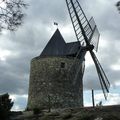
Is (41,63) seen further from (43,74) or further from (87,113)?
(87,113)

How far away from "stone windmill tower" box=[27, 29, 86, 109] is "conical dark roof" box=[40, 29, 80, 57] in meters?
0.49

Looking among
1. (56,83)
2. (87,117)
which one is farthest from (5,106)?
(56,83)

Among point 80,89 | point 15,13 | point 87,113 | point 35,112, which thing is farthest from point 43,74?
point 15,13

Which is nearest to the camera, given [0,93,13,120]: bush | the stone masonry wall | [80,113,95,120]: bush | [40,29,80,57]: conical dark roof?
[80,113,95,120]: bush

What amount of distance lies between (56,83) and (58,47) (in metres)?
4.08

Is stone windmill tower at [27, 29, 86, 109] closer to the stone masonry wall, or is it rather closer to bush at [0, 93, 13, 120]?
the stone masonry wall

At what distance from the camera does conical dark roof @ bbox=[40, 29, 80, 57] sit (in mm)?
40125

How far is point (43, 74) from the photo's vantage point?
127 ft

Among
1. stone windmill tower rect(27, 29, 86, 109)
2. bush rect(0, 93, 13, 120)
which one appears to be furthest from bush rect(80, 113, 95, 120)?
stone windmill tower rect(27, 29, 86, 109)

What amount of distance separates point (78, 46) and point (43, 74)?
4.45m

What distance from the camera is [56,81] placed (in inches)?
1511

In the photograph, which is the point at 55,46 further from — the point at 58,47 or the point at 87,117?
the point at 87,117

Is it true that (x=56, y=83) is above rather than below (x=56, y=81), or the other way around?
below

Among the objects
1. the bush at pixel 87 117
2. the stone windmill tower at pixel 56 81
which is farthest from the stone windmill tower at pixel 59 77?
the bush at pixel 87 117
